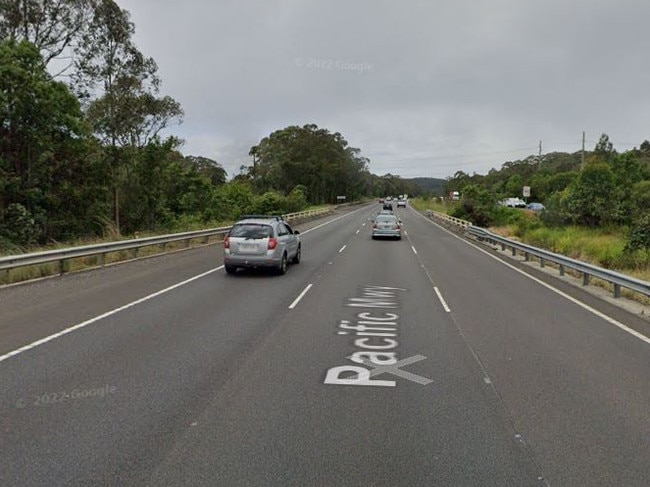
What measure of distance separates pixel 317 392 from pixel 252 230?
10244 millimetres

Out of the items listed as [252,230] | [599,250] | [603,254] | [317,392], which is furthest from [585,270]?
[599,250]

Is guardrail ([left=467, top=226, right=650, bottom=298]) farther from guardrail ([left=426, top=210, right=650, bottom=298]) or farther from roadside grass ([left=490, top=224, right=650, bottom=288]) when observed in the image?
roadside grass ([left=490, top=224, right=650, bottom=288])

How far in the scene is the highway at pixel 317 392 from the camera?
4113mm

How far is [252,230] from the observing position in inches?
616

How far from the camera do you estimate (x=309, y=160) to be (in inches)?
3984

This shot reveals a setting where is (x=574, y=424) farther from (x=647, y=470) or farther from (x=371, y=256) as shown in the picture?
(x=371, y=256)

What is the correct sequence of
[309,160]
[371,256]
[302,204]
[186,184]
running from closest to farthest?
[371,256] < [186,184] < [302,204] < [309,160]

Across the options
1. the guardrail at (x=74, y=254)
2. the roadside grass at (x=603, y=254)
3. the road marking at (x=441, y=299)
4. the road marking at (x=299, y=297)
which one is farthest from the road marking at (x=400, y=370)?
the roadside grass at (x=603, y=254)

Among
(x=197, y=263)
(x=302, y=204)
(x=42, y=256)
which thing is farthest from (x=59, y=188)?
(x=302, y=204)

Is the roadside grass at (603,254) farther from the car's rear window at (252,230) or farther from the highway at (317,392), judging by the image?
the car's rear window at (252,230)

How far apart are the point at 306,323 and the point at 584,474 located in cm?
565

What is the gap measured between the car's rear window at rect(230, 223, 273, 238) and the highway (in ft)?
12.8

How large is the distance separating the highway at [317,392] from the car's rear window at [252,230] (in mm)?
3906

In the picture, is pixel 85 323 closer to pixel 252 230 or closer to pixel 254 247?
pixel 254 247
